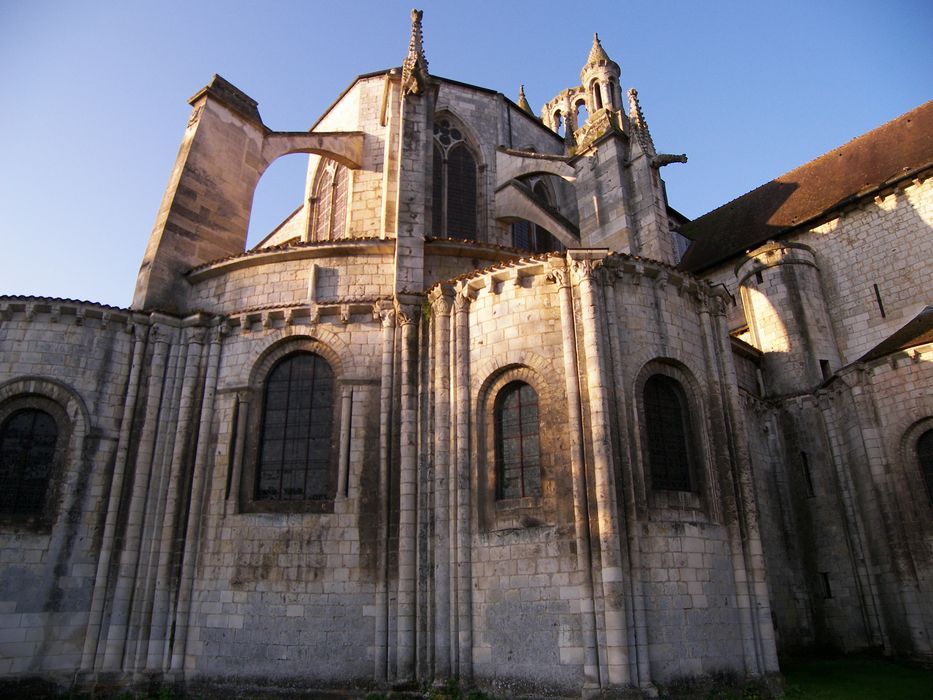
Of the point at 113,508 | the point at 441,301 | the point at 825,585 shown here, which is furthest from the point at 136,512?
the point at 825,585

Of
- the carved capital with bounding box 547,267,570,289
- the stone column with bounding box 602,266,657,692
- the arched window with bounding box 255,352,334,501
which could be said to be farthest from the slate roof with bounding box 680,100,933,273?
the arched window with bounding box 255,352,334,501

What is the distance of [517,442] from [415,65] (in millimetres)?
8642

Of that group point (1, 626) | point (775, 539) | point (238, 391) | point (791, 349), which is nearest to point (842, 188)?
point (791, 349)

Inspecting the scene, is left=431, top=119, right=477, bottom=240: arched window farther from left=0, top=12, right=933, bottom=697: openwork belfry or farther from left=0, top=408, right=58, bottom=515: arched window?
left=0, top=408, right=58, bottom=515: arched window

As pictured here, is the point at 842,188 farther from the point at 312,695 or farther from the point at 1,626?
the point at 1,626

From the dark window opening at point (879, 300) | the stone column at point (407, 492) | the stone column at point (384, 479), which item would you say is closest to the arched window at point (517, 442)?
the stone column at point (407, 492)

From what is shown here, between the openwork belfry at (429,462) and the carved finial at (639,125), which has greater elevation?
the carved finial at (639,125)

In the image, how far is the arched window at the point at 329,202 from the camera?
60.5 ft

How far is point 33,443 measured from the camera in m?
12.0

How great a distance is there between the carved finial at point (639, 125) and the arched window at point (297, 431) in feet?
32.2

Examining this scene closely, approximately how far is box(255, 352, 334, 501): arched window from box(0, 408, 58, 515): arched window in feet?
12.4

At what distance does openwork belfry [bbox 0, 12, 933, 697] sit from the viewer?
964 cm

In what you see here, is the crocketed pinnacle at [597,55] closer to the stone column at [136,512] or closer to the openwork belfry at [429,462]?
the openwork belfry at [429,462]

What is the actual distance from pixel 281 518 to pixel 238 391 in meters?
2.64
